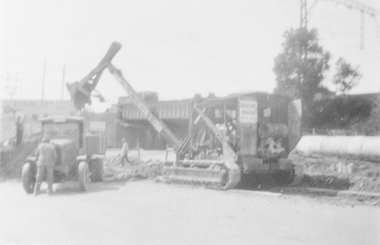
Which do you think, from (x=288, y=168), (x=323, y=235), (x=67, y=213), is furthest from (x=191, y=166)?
(x=323, y=235)

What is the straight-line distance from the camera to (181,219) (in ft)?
26.6

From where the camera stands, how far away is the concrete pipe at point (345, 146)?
1655cm

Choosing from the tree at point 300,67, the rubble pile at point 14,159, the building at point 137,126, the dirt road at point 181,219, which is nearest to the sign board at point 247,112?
the dirt road at point 181,219

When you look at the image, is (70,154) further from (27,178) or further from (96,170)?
(96,170)

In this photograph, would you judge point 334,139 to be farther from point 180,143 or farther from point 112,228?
point 112,228

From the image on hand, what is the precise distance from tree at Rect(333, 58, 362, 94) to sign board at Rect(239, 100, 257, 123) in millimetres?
10316

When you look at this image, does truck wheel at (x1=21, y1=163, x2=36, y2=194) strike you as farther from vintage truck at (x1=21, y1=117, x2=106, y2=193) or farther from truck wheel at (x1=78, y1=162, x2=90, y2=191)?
truck wheel at (x1=78, y1=162, x2=90, y2=191)

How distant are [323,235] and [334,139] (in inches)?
512

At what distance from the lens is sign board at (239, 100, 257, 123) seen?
469 inches

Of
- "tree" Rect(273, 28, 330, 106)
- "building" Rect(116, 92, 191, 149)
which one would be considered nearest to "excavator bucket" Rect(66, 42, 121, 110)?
"tree" Rect(273, 28, 330, 106)

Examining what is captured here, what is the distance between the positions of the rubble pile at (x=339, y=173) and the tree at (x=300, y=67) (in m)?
4.67

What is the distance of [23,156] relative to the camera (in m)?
15.3

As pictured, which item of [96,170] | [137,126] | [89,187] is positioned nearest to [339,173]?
[96,170]

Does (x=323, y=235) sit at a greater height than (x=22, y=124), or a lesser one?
lesser
